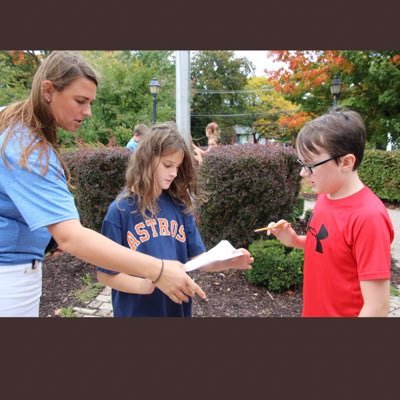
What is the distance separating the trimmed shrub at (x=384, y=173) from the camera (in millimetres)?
12453

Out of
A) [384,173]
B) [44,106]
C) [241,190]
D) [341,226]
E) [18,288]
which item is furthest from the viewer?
[384,173]

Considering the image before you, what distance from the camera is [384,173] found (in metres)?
12.8

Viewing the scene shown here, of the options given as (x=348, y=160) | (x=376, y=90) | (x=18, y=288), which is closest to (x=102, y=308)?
(x=18, y=288)

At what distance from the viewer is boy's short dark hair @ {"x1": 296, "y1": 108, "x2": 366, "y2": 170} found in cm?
167

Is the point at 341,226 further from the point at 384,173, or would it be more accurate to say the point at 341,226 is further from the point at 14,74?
the point at 14,74

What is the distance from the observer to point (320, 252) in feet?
5.60

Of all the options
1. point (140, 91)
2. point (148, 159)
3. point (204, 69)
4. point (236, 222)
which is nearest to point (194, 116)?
point (204, 69)

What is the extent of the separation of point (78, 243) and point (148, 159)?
81 cm

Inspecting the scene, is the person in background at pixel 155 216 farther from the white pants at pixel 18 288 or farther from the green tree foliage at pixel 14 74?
the green tree foliage at pixel 14 74

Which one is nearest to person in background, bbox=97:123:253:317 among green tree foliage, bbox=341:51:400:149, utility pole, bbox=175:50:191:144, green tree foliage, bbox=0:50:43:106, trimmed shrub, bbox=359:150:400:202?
utility pole, bbox=175:50:191:144

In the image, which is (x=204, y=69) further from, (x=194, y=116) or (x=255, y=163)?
(x=255, y=163)

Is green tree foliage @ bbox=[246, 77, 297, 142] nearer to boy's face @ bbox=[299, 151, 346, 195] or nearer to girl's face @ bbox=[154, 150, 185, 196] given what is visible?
girl's face @ bbox=[154, 150, 185, 196]

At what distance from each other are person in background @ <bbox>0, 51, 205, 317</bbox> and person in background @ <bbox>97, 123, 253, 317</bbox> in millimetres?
377

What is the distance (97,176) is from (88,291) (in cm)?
169
